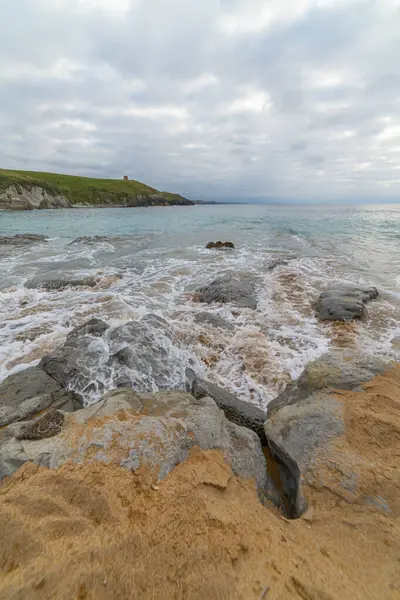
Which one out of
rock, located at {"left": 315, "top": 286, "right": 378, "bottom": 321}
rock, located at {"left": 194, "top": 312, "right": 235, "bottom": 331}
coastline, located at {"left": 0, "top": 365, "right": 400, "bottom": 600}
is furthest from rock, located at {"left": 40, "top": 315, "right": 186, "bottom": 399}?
rock, located at {"left": 315, "top": 286, "right": 378, "bottom": 321}

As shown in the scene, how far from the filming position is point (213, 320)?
381 inches

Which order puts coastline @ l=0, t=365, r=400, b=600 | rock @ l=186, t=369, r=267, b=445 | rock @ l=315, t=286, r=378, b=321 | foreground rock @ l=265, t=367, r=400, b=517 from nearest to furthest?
coastline @ l=0, t=365, r=400, b=600 → foreground rock @ l=265, t=367, r=400, b=517 → rock @ l=186, t=369, r=267, b=445 → rock @ l=315, t=286, r=378, b=321

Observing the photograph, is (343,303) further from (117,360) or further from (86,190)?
(86,190)

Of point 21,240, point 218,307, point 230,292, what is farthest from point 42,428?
point 21,240

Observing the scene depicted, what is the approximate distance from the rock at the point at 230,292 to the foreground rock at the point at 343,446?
686cm

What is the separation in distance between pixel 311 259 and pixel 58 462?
20397mm

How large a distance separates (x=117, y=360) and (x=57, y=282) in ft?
29.1

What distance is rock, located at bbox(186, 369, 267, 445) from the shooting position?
5238mm

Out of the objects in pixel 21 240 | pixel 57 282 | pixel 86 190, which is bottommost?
pixel 21 240

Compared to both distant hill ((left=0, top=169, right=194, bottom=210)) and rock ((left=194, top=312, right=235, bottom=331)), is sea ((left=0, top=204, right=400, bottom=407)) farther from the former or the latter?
distant hill ((left=0, top=169, right=194, bottom=210))

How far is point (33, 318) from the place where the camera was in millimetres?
9680

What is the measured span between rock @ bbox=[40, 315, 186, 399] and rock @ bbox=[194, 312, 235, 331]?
1931 mm

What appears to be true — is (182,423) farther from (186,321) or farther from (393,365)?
(186,321)

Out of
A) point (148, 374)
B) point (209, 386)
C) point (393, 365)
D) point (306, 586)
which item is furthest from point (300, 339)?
point (306, 586)
